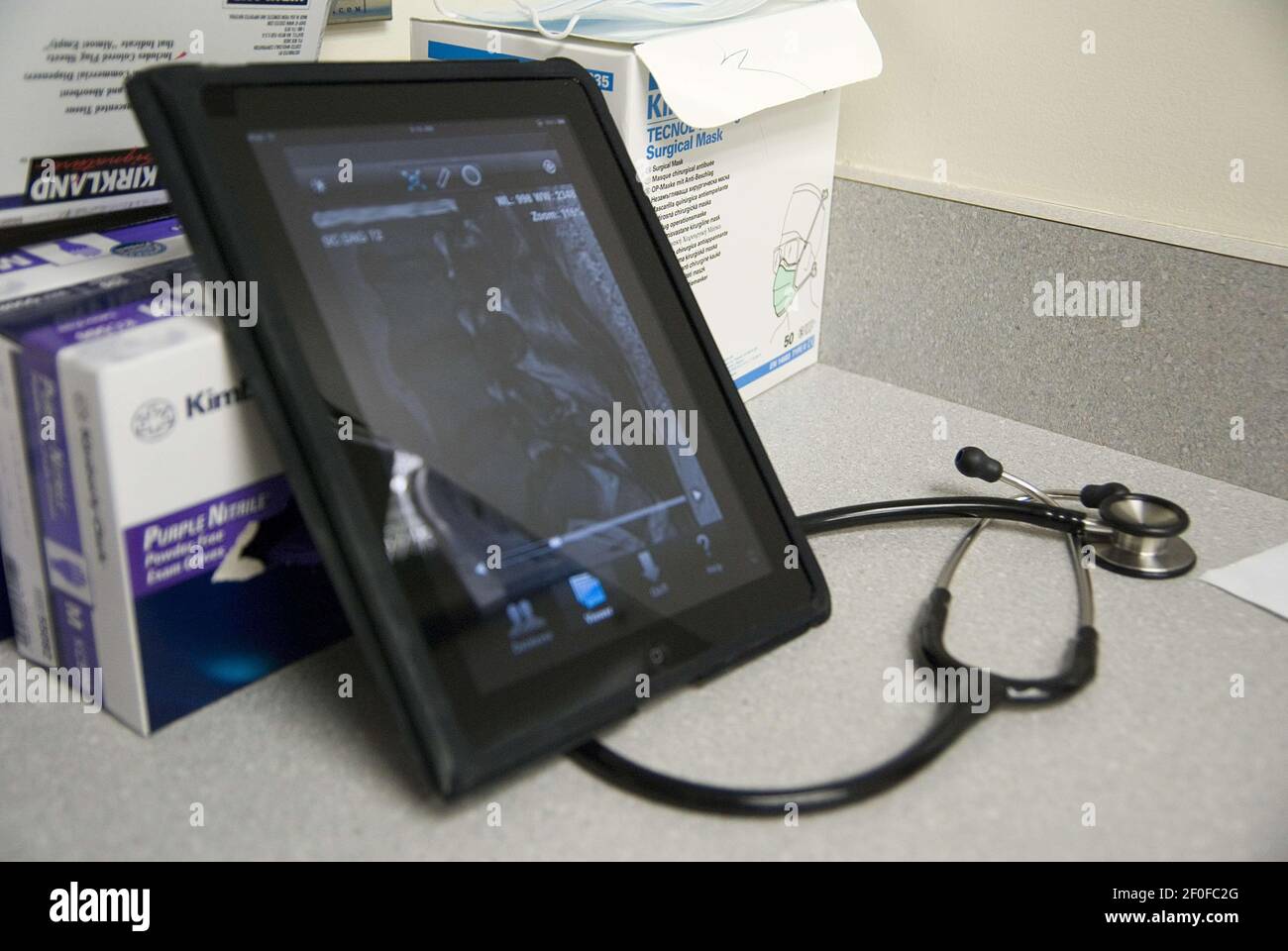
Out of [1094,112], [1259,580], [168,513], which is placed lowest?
[1259,580]

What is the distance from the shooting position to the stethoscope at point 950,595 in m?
0.46

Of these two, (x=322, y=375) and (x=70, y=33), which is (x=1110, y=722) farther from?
(x=70, y=33)

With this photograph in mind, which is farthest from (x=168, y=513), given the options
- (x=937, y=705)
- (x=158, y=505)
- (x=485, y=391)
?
(x=937, y=705)

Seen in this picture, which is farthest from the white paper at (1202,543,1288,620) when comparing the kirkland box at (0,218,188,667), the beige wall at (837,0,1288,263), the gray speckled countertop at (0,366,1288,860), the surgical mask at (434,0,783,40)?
the kirkland box at (0,218,188,667)

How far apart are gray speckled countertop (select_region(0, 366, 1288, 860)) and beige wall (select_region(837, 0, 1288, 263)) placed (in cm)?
29

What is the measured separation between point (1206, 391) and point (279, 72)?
635mm

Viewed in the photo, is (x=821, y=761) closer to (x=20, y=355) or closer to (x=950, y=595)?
(x=950, y=595)

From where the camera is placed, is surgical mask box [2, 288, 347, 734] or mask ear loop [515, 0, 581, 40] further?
mask ear loop [515, 0, 581, 40]

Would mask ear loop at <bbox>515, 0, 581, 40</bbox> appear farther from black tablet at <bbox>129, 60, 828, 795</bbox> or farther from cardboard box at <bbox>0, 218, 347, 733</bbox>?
cardboard box at <bbox>0, 218, 347, 733</bbox>

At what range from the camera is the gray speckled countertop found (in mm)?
445

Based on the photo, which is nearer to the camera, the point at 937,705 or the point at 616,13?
the point at 937,705

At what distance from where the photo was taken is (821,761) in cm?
49

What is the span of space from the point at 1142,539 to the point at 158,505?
0.54m

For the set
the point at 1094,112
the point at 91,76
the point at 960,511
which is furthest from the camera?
the point at 1094,112
